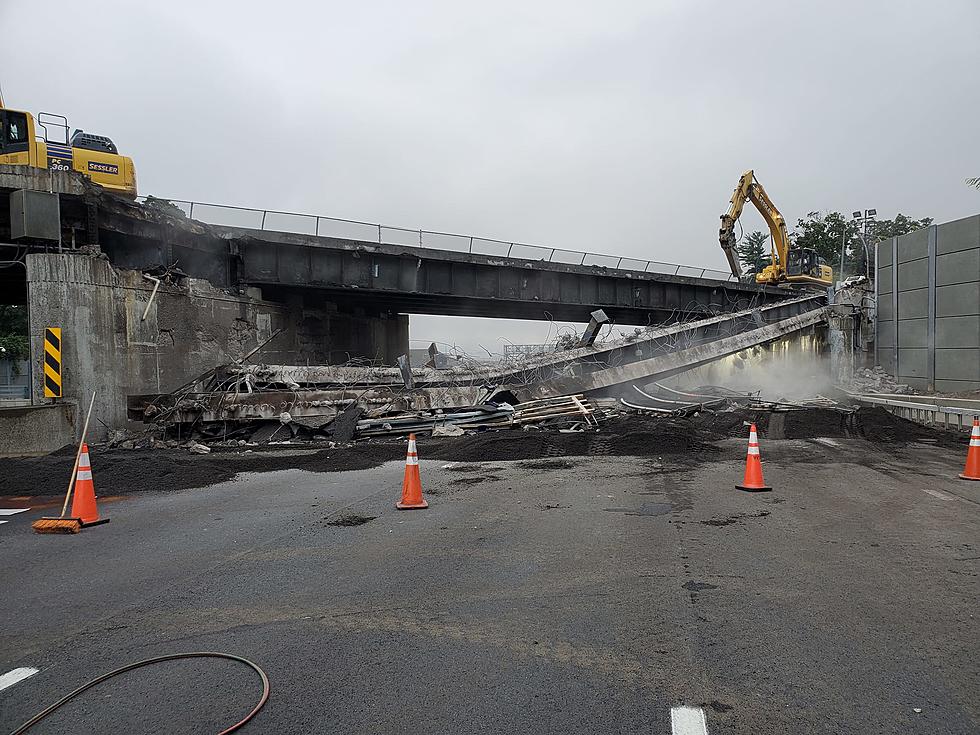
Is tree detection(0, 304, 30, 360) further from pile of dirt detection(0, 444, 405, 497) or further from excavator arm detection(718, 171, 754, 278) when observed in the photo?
excavator arm detection(718, 171, 754, 278)

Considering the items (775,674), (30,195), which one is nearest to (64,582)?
(775,674)

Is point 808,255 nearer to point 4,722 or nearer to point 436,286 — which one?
point 436,286

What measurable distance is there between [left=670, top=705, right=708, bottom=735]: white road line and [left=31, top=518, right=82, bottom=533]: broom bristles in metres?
6.73

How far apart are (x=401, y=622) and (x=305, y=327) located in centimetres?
1959

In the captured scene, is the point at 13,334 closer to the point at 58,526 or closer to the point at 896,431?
the point at 58,526

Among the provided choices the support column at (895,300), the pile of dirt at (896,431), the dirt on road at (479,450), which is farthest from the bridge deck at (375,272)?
the pile of dirt at (896,431)

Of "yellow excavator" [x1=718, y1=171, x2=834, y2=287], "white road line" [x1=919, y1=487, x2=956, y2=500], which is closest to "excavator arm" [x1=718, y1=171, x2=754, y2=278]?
"yellow excavator" [x1=718, y1=171, x2=834, y2=287]

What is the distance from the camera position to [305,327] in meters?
22.7

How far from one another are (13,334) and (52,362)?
28933mm

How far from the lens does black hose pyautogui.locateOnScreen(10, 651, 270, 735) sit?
3039 millimetres

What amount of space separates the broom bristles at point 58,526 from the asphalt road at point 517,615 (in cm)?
20

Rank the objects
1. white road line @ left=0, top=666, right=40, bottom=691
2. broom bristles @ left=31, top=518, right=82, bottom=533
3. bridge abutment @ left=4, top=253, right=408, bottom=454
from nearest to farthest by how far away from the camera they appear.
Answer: white road line @ left=0, top=666, right=40, bottom=691 → broom bristles @ left=31, top=518, right=82, bottom=533 → bridge abutment @ left=4, top=253, right=408, bottom=454

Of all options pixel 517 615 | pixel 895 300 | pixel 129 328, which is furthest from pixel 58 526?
pixel 895 300

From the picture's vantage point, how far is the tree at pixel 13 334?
115 feet
